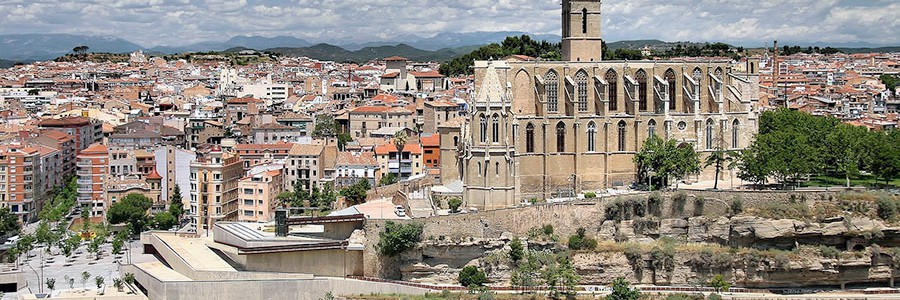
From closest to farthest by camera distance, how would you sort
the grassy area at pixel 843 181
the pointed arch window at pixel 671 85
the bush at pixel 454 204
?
the bush at pixel 454 204
the grassy area at pixel 843 181
the pointed arch window at pixel 671 85

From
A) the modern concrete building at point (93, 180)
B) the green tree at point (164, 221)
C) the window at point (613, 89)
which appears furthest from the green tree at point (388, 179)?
the modern concrete building at point (93, 180)

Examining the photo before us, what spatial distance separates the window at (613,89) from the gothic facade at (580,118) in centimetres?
5

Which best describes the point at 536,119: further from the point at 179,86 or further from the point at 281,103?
the point at 179,86

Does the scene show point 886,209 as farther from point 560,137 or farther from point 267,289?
point 267,289

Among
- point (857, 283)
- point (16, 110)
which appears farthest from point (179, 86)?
point (857, 283)

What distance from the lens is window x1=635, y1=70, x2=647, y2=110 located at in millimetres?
59906

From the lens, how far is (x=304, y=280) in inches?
1965

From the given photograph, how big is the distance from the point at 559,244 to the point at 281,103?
7847cm

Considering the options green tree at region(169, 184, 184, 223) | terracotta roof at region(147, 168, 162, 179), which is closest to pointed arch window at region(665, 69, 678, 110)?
green tree at region(169, 184, 184, 223)

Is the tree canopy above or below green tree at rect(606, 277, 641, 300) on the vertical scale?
above

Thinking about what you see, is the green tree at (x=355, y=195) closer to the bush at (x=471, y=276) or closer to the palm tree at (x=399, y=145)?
the palm tree at (x=399, y=145)

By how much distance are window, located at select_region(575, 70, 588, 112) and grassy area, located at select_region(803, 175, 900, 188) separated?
12.0m

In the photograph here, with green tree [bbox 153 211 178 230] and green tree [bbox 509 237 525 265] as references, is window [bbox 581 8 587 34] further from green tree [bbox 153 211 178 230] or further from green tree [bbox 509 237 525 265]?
green tree [bbox 153 211 178 230]

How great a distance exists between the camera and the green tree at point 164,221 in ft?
232
